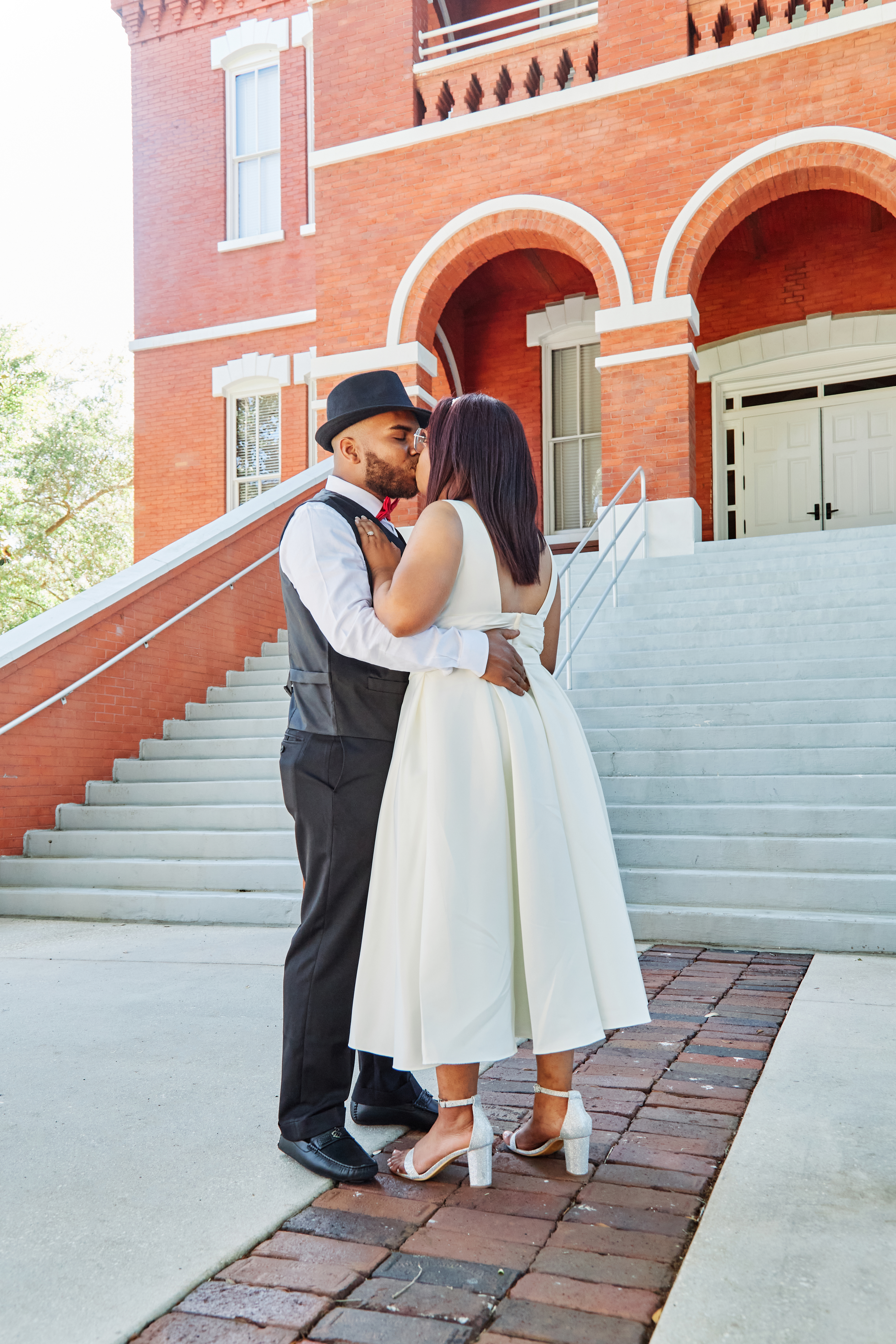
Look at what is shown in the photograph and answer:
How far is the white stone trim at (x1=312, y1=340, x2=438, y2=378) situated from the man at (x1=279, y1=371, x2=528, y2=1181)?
30.1 ft

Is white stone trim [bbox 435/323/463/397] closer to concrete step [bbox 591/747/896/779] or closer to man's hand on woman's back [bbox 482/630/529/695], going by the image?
concrete step [bbox 591/747/896/779]

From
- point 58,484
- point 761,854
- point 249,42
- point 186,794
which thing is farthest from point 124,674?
point 58,484

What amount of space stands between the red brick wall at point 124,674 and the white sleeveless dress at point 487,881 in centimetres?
502

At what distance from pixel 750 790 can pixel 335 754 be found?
12.2 ft

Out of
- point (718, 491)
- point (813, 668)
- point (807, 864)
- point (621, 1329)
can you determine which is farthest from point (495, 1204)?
point (718, 491)

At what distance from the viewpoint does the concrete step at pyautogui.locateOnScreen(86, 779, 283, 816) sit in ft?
22.7

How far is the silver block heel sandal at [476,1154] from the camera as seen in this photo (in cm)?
236

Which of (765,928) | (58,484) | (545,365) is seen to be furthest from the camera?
(58,484)

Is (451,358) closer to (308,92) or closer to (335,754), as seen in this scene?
(308,92)

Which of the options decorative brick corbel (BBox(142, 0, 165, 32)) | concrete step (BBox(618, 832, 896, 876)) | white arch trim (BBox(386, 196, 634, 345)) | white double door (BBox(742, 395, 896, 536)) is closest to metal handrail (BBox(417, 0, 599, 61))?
white arch trim (BBox(386, 196, 634, 345))

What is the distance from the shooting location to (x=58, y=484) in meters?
22.0

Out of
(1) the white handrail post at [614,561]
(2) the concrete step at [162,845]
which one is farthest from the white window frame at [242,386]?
(2) the concrete step at [162,845]

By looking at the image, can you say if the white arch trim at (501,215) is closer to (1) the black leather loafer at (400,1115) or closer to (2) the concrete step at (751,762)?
(2) the concrete step at (751,762)

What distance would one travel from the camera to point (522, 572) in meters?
2.58
